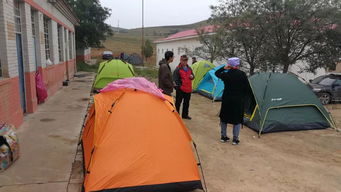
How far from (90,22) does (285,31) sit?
19.4 metres

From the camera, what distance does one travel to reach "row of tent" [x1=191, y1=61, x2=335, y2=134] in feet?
21.8

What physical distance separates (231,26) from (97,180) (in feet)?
32.0

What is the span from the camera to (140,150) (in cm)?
362

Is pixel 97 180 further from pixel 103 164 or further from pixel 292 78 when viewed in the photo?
pixel 292 78

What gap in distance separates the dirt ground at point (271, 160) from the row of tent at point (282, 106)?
203mm

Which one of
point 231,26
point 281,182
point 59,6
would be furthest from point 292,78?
point 59,6

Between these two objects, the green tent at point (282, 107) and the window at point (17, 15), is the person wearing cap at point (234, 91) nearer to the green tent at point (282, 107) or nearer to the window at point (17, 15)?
the green tent at point (282, 107)

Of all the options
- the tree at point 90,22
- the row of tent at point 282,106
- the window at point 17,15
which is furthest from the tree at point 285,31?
the tree at point 90,22

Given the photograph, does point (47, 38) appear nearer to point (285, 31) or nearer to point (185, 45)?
point (285, 31)

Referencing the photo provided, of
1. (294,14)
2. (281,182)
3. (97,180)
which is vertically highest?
(294,14)

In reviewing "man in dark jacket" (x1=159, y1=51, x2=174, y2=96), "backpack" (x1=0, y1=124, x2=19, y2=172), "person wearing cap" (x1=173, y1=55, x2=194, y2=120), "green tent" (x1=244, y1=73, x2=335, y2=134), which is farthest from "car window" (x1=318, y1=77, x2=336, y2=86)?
"backpack" (x1=0, y1=124, x2=19, y2=172)

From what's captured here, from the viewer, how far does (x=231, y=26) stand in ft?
38.0

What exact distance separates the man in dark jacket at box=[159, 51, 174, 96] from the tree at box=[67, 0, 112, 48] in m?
19.4

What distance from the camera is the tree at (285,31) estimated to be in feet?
31.8
